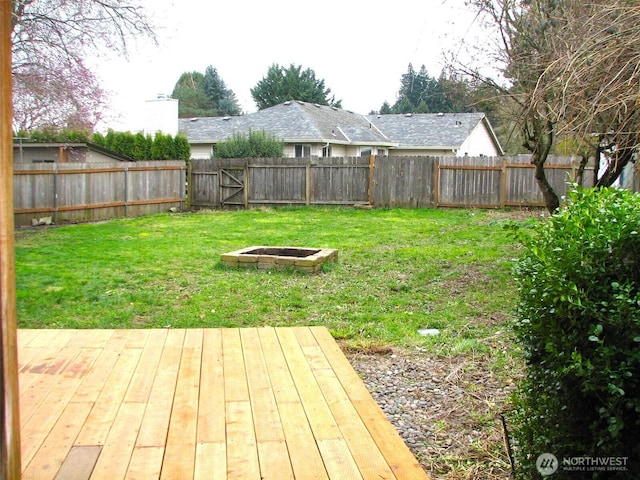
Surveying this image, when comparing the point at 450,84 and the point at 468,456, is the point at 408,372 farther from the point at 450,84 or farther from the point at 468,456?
the point at 450,84

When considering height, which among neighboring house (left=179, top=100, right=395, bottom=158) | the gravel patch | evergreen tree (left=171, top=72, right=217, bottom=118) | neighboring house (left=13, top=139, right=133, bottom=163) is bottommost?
the gravel patch

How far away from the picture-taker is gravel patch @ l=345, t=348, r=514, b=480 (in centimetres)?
305

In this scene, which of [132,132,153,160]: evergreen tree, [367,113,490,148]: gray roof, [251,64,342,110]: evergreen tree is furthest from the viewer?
[251,64,342,110]: evergreen tree

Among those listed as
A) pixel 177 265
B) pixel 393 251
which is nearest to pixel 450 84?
pixel 393 251

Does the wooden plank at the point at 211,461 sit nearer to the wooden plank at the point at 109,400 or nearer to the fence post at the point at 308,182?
the wooden plank at the point at 109,400

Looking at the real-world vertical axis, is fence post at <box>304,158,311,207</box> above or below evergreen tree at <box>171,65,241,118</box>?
below

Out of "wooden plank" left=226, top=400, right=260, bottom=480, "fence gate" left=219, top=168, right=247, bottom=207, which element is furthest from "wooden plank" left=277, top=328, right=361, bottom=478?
"fence gate" left=219, top=168, right=247, bottom=207

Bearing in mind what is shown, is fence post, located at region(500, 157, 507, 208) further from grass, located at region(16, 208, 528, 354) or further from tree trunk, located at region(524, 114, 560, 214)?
tree trunk, located at region(524, 114, 560, 214)

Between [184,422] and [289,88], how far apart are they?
130ft

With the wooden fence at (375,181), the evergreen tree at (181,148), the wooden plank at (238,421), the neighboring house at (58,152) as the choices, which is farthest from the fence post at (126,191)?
the wooden plank at (238,421)

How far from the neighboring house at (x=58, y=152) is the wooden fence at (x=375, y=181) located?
278 cm

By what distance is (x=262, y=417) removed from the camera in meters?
2.91

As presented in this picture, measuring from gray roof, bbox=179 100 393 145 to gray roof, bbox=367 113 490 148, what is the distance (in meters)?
0.88

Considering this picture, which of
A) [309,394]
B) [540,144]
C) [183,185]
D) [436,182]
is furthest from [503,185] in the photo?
[309,394]
